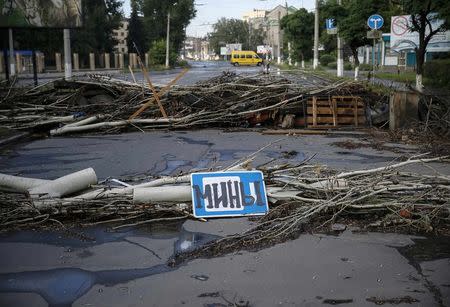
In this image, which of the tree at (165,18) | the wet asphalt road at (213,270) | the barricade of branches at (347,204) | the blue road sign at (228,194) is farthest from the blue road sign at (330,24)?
the tree at (165,18)

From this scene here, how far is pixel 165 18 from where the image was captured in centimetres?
9181

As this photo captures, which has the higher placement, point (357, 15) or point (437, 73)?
point (357, 15)

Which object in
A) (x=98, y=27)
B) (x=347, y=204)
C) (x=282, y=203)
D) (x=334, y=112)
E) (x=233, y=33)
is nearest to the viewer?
(x=347, y=204)

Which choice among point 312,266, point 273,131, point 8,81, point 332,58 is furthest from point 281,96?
point 332,58

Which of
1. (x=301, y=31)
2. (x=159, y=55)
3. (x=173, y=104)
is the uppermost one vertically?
(x=301, y=31)

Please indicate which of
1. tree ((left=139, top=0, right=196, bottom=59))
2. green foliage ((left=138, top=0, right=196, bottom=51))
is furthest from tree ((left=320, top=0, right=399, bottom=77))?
green foliage ((left=138, top=0, right=196, bottom=51))

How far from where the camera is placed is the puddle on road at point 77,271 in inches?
178

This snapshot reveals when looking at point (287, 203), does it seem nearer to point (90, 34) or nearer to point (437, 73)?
point (437, 73)

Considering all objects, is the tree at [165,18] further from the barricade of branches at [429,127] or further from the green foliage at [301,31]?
the barricade of branches at [429,127]

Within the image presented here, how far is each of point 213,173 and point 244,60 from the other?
250ft

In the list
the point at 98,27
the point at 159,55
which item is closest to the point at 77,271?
the point at 159,55

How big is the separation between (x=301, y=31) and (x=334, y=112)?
1853 inches

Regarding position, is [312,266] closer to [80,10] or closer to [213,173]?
[213,173]

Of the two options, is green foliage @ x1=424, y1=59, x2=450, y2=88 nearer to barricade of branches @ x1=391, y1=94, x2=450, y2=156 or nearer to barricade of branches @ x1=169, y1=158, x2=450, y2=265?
barricade of branches @ x1=391, y1=94, x2=450, y2=156
